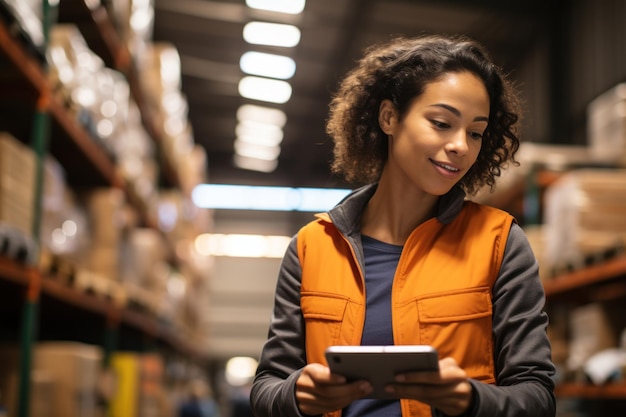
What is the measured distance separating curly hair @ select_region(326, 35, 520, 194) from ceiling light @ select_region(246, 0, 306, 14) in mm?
8226

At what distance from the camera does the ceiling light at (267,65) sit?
12.2 meters

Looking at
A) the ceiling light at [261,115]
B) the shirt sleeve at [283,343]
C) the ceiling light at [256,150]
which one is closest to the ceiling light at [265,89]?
the ceiling light at [261,115]

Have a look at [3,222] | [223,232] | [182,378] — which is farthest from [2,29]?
[223,232]

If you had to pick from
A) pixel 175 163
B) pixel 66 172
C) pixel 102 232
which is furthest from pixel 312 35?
pixel 102 232

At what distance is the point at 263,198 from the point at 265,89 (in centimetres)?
534

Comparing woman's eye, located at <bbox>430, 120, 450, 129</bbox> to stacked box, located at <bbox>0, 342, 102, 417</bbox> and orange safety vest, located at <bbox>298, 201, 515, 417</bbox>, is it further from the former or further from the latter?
stacked box, located at <bbox>0, 342, 102, 417</bbox>

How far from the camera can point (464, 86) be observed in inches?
73.1

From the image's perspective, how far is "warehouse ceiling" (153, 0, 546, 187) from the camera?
32.9ft

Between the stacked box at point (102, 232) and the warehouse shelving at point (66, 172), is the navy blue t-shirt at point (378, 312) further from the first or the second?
the stacked box at point (102, 232)

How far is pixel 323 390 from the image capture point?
1.63 meters

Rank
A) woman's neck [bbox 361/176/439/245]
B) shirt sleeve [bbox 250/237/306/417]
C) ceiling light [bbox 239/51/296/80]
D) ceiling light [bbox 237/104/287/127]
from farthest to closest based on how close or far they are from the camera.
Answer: ceiling light [bbox 237/104/287/127], ceiling light [bbox 239/51/296/80], woman's neck [bbox 361/176/439/245], shirt sleeve [bbox 250/237/306/417]

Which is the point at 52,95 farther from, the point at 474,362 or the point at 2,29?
the point at 474,362

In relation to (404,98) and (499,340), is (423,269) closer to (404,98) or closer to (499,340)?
(499,340)

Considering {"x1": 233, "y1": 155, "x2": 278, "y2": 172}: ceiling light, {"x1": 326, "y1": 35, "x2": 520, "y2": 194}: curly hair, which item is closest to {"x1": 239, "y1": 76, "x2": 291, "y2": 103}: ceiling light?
{"x1": 233, "y1": 155, "x2": 278, "y2": 172}: ceiling light
